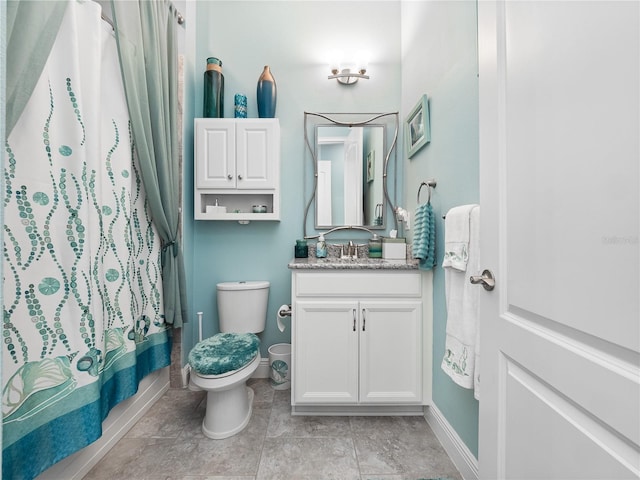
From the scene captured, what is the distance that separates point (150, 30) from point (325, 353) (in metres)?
2.00

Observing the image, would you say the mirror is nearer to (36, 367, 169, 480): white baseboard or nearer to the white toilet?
the white toilet

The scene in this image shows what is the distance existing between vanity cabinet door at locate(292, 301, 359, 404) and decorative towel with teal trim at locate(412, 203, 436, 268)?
1.46 feet

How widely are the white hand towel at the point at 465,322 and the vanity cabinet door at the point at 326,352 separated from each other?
1.77ft

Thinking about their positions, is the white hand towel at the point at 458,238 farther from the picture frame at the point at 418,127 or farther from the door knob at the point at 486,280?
the picture frame at the point at 418,127

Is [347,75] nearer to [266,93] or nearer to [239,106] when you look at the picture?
[266,93]

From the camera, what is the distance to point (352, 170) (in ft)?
6.61

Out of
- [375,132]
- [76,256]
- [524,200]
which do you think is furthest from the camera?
[375,132]

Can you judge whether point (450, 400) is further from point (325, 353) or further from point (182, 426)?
point (182, 426)

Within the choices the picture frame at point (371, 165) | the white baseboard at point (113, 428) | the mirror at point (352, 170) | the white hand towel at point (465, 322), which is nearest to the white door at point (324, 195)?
the mirror at point (352, 170)

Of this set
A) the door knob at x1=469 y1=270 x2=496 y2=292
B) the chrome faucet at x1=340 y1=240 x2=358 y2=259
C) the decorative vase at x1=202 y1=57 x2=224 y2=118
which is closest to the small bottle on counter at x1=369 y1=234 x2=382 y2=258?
the chrome faucet at x1=340 y1=240 x2=358 y2=259

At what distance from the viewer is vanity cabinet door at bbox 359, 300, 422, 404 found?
146cm

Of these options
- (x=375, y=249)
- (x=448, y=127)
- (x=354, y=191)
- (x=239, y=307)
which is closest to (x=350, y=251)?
(x=375, y=249)

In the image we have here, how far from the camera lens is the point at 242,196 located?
202 centimetres

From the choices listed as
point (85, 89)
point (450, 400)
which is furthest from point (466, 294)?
point (85, 89)
